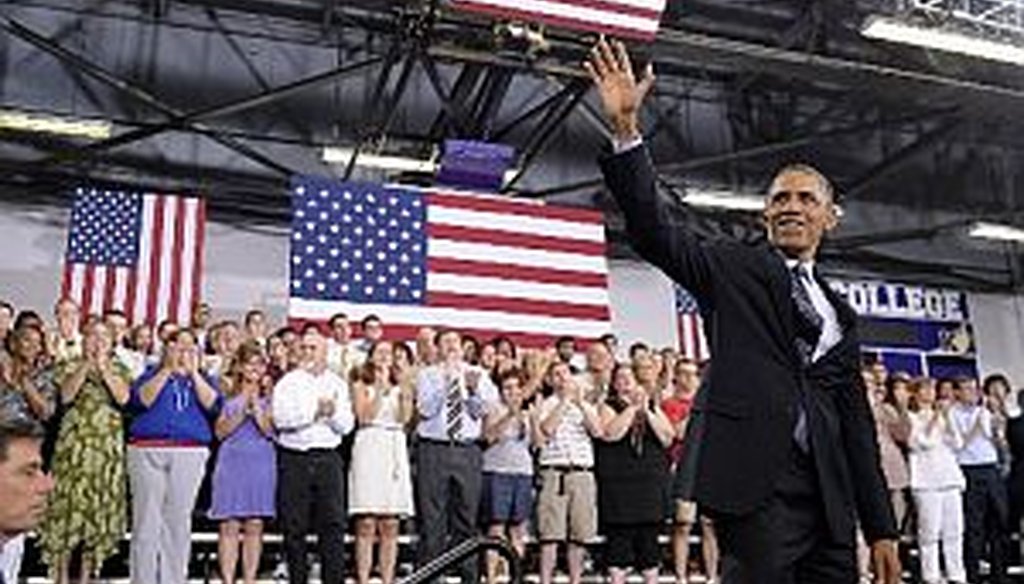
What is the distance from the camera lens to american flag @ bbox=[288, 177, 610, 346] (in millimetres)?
8492

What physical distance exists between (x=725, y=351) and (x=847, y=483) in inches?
15.3

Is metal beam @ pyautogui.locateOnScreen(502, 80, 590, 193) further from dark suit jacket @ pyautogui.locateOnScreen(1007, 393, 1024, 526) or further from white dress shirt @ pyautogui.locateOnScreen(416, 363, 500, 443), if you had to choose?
dark suit jacket @ pyautogui.locateOnScreen(1007, 393, 1024, 526)

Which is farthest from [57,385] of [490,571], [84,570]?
[490,571]

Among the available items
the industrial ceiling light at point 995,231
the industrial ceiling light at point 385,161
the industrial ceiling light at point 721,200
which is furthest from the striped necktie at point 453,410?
the industrial ceiling light at point 995,231

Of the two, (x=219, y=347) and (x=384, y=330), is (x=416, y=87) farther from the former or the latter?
(x=219, y=347)

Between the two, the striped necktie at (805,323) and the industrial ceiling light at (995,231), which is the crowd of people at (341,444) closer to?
the striped necktie at (805,323)

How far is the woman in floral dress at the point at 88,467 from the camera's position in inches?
235

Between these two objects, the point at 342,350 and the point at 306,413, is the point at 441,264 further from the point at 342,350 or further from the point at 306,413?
the point at 306,413

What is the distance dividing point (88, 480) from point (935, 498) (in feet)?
18.8

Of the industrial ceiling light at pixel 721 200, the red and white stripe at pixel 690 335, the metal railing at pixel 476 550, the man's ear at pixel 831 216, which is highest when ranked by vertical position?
the industrial ceiling light at pixel 721 200

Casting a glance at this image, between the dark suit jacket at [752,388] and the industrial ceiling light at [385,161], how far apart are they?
8.43 m

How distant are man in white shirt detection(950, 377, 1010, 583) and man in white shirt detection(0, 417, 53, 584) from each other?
7.44 m

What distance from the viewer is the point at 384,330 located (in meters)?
8.42

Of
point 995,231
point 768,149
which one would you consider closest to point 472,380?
point 768,149
